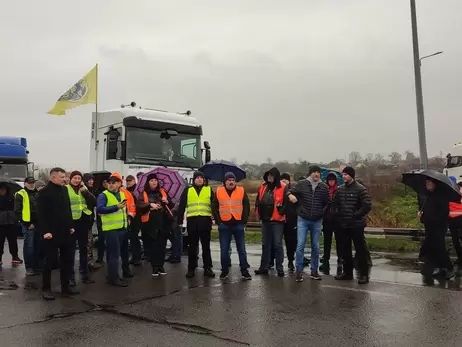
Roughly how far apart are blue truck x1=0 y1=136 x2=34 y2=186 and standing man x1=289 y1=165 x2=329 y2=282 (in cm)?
1384

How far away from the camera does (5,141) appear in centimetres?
1941

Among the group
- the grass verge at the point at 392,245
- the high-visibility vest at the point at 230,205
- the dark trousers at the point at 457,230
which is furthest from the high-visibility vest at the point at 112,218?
the grass verge at the point at 392,245

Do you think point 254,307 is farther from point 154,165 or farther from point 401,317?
point 154,165

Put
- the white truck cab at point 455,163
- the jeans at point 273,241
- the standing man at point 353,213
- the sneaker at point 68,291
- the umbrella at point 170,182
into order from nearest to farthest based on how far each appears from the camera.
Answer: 1. the sneaker at point 68,291
2. the standing man at point 353,213
3. the jeans at point 273,241
4. the umbrella at point 170,182
5. the white truck cab at point 455,163

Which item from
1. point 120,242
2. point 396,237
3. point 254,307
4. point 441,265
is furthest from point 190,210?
point 396,237

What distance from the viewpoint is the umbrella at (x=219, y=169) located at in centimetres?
1094

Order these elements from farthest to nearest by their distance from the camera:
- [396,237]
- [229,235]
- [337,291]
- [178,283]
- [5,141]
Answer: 1. [5,141]
2. [396,237]
3. [229,235]
4. [178,283]
5. [337,291]

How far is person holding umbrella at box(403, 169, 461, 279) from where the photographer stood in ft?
27.2

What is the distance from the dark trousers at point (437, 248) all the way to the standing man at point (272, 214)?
2620mm

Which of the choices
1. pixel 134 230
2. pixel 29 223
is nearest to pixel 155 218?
pixel 134 230

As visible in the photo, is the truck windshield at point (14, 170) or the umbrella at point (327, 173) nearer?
the umbrella at point (327, 173)

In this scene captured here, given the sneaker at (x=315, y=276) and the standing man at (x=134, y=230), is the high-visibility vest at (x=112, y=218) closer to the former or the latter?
the standing man at (x=134, y=230)

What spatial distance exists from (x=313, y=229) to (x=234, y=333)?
3.51 meters

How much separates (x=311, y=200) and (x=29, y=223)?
542 cm
